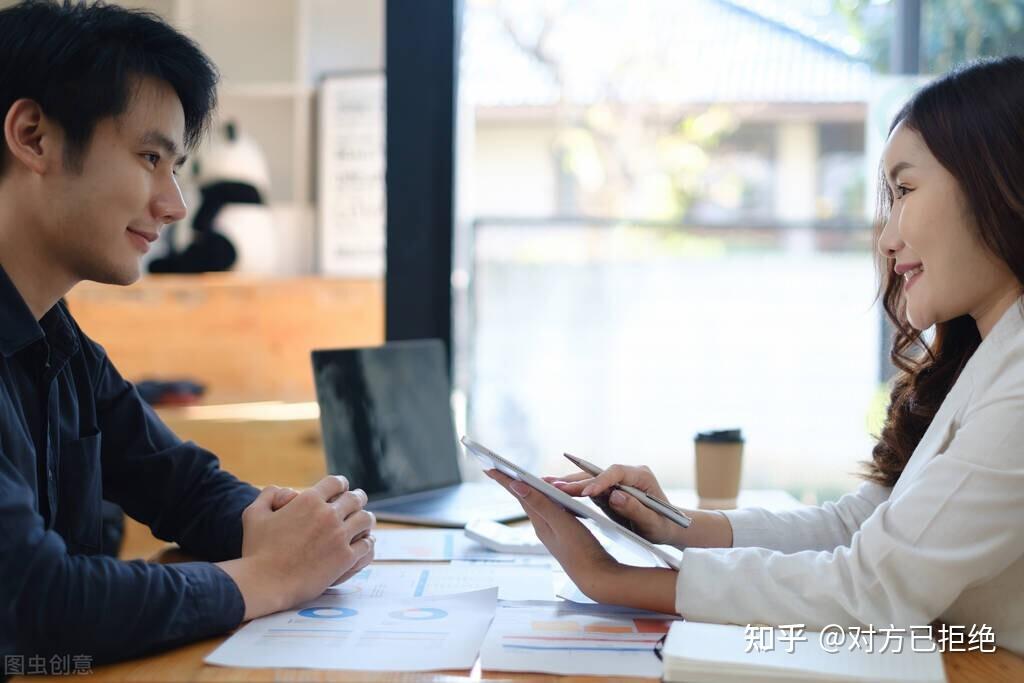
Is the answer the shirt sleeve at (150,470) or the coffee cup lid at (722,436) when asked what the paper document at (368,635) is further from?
the coffee cup lid at (722,436)

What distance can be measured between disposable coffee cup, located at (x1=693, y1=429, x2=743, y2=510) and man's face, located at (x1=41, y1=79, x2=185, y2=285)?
95cm

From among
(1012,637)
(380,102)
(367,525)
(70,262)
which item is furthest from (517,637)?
(380,102)

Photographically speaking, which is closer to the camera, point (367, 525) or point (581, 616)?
point (581, 616)

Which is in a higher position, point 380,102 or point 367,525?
point 380,102

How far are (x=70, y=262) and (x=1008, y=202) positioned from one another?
40.8 inches

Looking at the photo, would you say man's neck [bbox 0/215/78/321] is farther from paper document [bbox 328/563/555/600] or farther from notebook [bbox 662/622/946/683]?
notebook [bbox 662/622/946/683]

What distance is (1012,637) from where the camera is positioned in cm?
105

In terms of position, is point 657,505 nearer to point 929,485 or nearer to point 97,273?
point 929,485

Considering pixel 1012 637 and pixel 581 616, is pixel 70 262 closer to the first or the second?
pixel 581 616

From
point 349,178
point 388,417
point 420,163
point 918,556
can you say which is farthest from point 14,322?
point 349,178

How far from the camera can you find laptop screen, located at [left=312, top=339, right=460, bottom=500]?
176 cm

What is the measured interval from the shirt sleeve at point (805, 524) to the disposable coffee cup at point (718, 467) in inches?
15.6

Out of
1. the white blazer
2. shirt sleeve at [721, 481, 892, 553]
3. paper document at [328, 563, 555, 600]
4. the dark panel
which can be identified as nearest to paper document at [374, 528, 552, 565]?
paper document at [328, 563, 555, 600]

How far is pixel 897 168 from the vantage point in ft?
4.01
